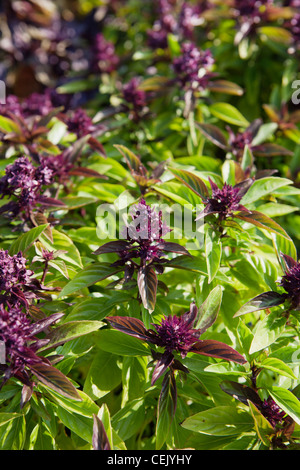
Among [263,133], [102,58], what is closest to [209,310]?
[263,133]

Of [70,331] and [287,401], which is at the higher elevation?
[70,331]

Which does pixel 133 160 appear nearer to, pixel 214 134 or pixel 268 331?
pixel 214 134

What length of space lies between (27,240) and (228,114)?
4.08ft

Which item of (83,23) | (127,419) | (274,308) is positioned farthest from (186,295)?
(83,23)

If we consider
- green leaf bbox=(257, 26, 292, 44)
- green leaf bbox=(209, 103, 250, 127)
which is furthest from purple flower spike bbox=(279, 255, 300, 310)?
green leaf bbox=(257, 26, 292, 44)

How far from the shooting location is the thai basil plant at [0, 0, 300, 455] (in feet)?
3.95

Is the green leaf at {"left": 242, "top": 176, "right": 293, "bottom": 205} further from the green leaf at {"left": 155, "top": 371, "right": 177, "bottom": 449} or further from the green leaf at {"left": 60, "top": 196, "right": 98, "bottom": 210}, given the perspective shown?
the green leaf at {"left": 155, "top": 371, "right": 177, "bottom": 449}

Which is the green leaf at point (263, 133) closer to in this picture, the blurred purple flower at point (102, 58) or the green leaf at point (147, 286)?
the green leaf at point (147, 286)

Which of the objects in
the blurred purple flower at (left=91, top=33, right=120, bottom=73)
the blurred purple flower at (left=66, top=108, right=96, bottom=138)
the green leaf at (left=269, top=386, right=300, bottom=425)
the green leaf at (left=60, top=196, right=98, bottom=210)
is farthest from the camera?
the blurred purple flower at (left=91, top=33, right=120, bottom=73)

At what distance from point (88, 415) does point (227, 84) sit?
5.40 feet

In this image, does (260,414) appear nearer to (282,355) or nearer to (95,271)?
(282,355)

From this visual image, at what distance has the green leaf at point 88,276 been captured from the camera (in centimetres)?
127

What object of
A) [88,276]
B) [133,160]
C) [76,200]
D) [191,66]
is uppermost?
[191,66]

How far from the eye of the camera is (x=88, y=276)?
129 centimetres
